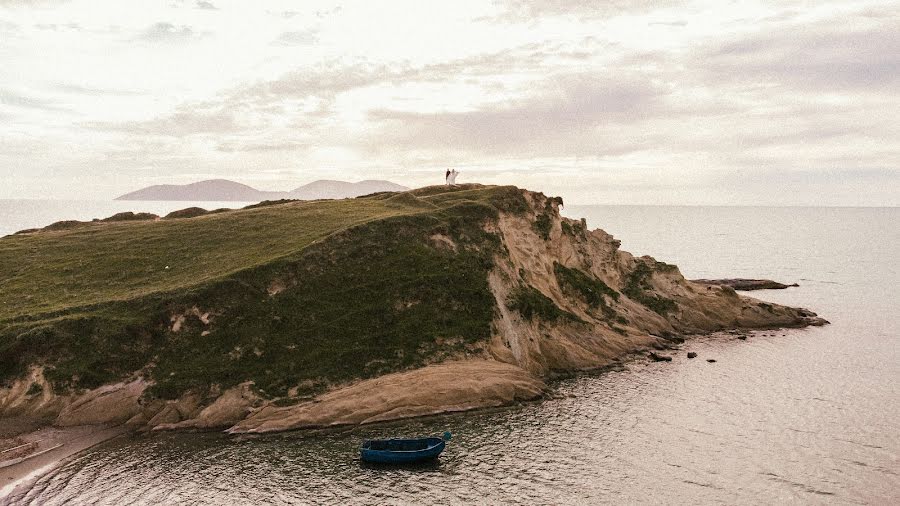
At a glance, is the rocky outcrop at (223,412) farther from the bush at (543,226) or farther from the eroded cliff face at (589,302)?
the bush at (543,226)

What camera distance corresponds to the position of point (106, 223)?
90.6 m

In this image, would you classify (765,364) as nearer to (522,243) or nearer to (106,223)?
(522,243)

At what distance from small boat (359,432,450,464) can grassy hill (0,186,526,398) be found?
1191cm

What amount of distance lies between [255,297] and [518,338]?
2720cm

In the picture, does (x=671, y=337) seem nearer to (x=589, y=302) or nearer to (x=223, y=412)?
(x=589, y=302)

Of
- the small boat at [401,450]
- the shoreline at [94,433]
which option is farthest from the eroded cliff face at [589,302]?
the small boat at [401,450]

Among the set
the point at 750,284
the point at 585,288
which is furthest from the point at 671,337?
the point at 750,284

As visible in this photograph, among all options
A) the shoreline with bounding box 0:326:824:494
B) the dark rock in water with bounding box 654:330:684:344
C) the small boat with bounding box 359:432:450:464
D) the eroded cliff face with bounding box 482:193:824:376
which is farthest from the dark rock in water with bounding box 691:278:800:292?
the small boat with bounding box 359:432:450:464

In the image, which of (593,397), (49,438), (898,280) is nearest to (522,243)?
(593,397)

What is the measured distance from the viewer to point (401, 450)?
44812 mm

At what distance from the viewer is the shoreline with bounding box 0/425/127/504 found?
42.2m

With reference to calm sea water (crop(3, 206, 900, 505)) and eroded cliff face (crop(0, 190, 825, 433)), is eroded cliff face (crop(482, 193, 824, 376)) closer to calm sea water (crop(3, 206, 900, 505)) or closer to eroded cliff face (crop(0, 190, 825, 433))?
eroded cliff face (crop(0, 190, 825, 433))

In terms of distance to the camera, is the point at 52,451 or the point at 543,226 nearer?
the point at 52,451

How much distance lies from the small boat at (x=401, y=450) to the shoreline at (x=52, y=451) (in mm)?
21643
